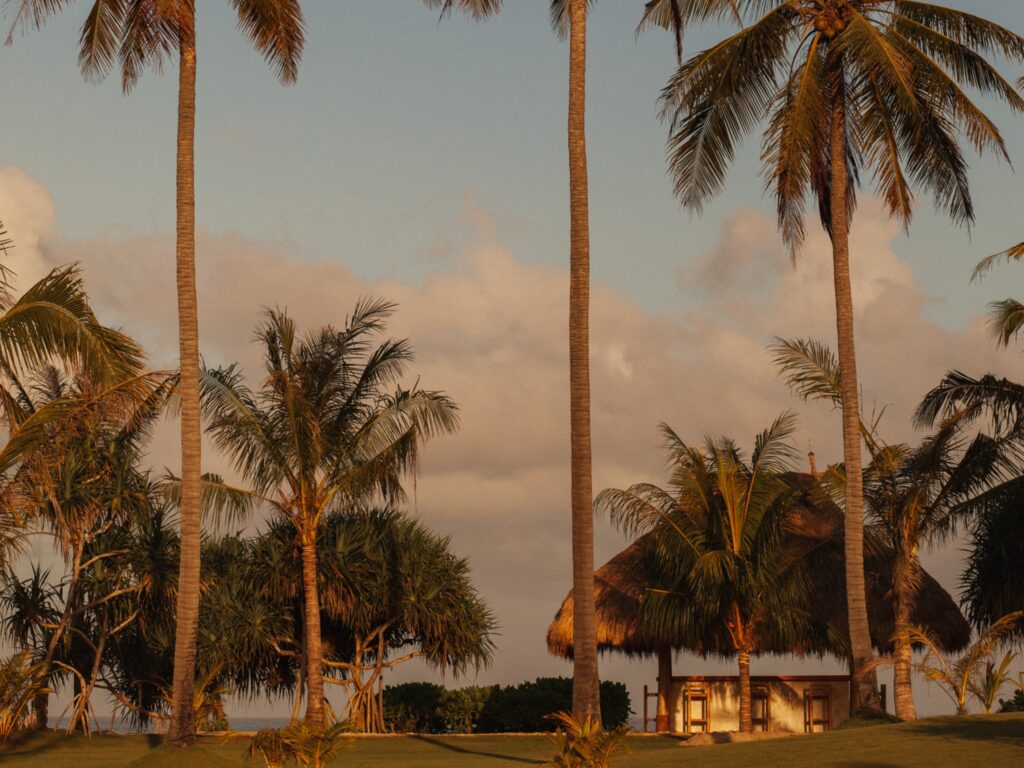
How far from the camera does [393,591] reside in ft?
96.4

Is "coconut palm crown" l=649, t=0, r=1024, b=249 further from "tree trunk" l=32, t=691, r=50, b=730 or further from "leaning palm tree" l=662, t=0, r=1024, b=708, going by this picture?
"tree trunk" l=32, t=691, r=50, b=730

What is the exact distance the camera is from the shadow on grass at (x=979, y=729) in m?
15.0

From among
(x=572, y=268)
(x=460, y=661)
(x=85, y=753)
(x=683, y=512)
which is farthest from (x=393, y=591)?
(x=572, y=268)

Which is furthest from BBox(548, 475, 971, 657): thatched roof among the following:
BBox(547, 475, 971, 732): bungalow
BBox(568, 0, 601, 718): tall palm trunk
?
BBox(568, 0, 601, 718): tall palm trunk

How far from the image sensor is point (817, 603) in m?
28.2

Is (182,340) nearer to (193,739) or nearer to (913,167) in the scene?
(193,739)

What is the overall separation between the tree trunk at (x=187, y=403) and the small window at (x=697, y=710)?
39.7 feet

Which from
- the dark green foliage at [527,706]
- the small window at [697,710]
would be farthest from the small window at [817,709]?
the dark green foliage at [527,706]

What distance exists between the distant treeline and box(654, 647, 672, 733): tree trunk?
138cm

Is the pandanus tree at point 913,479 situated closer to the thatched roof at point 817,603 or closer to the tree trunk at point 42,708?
the thatched roof at point 817,603

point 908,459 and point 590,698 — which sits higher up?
point 908,459

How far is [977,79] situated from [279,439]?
13.4 meters

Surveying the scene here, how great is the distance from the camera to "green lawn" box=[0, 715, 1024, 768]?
1447cm

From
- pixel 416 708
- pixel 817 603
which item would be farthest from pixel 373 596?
pixel 817 603
